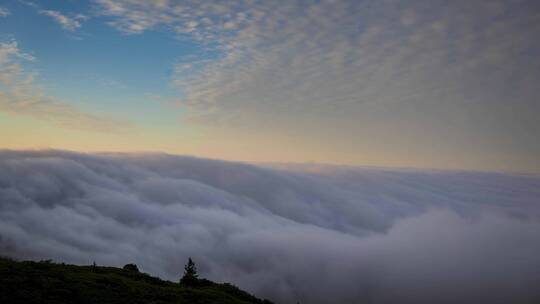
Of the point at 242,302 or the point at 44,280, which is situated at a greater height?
the point at 44,280

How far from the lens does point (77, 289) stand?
29406 millimetres

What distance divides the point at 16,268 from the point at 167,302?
13.4 m

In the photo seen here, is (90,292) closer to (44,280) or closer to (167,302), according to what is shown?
(44,280)

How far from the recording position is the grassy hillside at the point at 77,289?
2673 centimetres

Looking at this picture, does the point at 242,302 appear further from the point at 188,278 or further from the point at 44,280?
the point at 44,280

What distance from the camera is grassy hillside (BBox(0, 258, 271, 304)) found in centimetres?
2673

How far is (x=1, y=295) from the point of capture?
25328mm

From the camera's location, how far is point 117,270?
137 ft

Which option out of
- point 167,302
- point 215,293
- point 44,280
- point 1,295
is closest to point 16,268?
point 44,280

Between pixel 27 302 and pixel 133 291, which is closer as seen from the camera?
pixel 27 302

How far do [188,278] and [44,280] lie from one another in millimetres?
20480

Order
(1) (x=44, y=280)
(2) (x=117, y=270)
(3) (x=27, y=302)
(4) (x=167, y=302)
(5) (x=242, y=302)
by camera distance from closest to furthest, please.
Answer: (3) (x=27, y=302)
(1) (x=44, y=280)
(4) (x=167, y=302)
(5) (x=242, y=302)
(2) (x=117, y=270)

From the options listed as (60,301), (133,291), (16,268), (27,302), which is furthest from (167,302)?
(16,268)

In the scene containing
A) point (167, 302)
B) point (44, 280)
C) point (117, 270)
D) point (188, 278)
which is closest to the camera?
point (44, 280)
